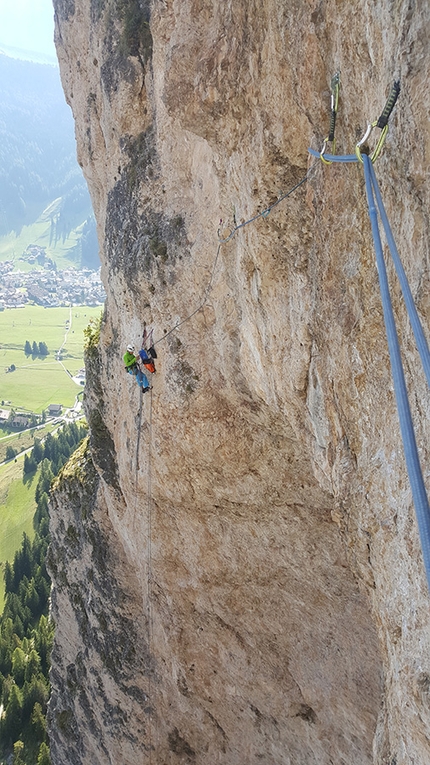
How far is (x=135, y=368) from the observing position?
13.0 metres

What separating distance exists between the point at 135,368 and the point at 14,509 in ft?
200

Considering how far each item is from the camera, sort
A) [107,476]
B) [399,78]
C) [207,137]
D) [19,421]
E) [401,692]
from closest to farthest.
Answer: [399,78] → [401,692] → [207,137] → [107,476] → [19,421]

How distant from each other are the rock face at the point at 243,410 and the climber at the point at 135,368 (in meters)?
0.25

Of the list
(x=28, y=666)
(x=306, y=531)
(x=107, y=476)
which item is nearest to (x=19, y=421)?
(x=28, y=666)

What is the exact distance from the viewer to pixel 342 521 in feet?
24.4

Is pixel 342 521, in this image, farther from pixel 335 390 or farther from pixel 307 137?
pixel 307 137

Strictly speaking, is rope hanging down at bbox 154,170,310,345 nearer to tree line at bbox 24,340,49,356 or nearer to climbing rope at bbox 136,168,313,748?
climbing rope at bbox 136,168,313,748

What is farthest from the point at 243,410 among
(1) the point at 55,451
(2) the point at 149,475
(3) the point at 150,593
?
(1) the point at 55,451

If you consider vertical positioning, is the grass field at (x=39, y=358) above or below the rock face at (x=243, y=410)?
above

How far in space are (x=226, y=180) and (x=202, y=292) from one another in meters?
2.45

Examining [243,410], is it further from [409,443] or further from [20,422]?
[20,422]

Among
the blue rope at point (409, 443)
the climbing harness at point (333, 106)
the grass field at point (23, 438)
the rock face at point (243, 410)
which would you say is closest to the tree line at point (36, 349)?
the grass field at point (23, 438)

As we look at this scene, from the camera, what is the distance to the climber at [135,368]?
12.8m

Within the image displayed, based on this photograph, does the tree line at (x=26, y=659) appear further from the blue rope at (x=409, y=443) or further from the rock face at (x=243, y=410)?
the blue rope at (x=409, y=443)
